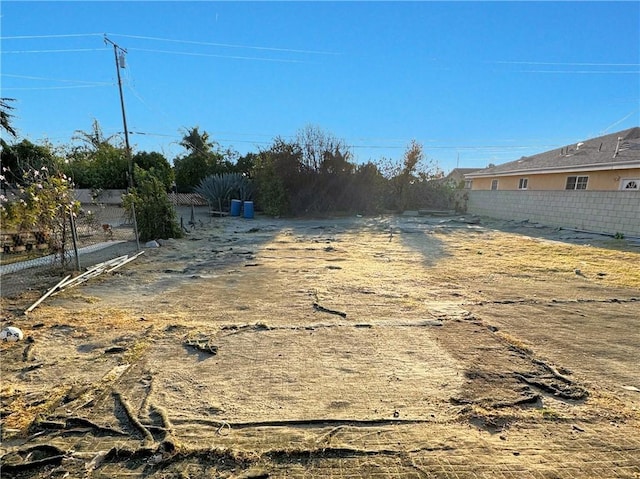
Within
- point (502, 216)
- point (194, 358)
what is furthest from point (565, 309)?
point (502, 216)

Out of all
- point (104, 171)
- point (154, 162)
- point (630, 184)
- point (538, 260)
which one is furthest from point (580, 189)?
point (104, 171)

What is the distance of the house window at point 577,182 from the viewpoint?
1330cm

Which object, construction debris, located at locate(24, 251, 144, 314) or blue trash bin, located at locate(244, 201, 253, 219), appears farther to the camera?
blue trash bin, located at locate(244, 201, 253, 219)

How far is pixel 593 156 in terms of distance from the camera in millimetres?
13352

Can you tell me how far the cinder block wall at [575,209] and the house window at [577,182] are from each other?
55.6 inches

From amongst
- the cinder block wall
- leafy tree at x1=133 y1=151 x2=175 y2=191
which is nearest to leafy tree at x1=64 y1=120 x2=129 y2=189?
leafy tree at x1=133 y1=151 x2=175 y2=191

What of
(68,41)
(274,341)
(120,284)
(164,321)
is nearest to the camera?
(274,341)

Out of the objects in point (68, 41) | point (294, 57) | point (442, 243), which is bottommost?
point (442, 243)

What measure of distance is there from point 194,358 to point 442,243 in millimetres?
8217

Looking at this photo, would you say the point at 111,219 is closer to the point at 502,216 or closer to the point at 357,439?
the point at 357,439

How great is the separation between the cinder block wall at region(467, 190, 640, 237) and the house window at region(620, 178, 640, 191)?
2.98ft

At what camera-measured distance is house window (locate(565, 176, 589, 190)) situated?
43.6 ft

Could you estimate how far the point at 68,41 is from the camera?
12.2 metres

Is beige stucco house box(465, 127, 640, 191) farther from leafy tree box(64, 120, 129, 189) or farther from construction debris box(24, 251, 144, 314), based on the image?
leafy tree box(64, 120, 129, 189)
